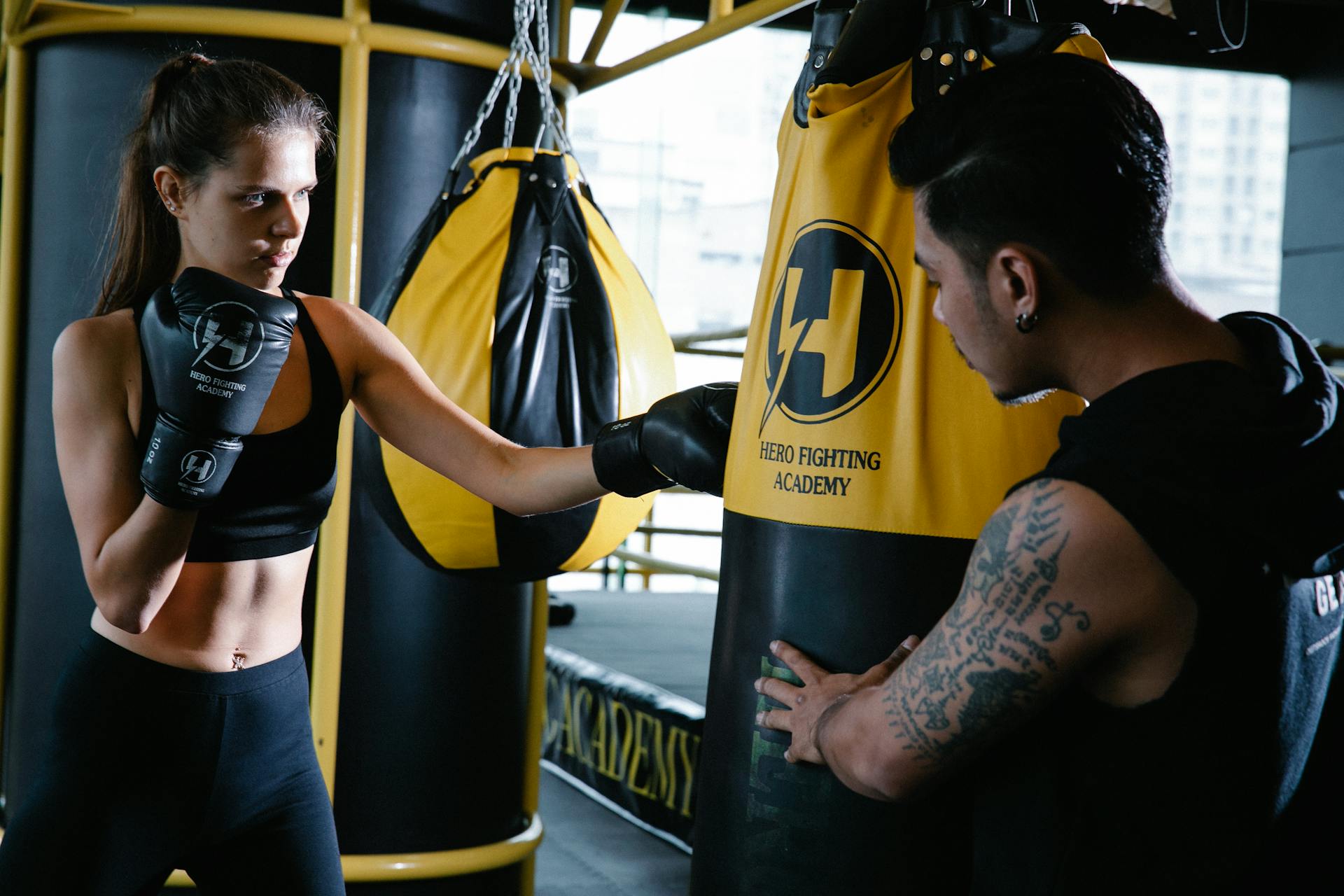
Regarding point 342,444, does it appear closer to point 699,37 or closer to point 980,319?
point 699,37

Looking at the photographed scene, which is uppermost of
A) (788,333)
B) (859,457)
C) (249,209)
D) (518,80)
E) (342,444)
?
(518,80)

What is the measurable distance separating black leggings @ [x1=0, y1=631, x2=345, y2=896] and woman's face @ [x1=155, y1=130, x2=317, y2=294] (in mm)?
508

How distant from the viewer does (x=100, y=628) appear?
1525mm

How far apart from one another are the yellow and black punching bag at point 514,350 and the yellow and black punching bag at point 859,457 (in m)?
0.67

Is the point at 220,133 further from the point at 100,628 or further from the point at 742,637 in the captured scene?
the point at 742,637

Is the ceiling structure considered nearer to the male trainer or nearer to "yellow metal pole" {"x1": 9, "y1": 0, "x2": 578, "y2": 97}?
"yellow metal pole" {"x1": 9, "y1": 0, "x2": 578, "y2": 97}

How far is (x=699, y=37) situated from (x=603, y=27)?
1.74 ft

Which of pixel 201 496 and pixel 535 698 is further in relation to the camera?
pixel 535 698

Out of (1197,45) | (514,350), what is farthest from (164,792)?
(1197,45)

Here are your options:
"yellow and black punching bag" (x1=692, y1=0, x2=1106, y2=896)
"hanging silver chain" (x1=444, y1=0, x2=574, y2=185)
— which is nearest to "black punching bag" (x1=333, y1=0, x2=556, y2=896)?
"hanging silver chain" (x1=444, y1=0, x2=574, y2=185)

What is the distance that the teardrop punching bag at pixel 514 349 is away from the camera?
6.38ft

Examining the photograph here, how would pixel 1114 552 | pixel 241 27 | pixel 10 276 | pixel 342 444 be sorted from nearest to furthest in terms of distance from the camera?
pixel 1114 552 < pixel 241 27 < pixel 342 444 < pixel 10 276

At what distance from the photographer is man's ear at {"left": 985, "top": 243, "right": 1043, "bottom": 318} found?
100 cm

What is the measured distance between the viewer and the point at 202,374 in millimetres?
1354
